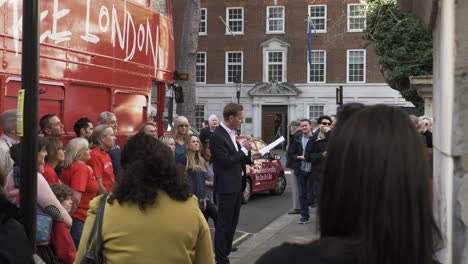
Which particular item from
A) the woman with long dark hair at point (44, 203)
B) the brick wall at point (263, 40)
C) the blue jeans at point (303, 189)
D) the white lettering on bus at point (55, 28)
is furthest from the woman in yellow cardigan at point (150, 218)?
the brick wall at point (263, 40)

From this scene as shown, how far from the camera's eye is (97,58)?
31.2 feet

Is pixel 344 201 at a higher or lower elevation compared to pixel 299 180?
higher

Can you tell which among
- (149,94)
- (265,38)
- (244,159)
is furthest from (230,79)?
(244,159)

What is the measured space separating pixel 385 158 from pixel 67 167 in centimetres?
487

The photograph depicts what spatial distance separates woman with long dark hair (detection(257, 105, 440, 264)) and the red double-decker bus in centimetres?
670

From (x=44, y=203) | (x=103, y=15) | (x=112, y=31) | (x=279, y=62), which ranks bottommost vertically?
(x=44, y=203)

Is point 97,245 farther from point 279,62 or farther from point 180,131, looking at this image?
point 279,62

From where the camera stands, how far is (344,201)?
1514mm

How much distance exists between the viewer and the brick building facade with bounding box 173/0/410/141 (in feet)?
132

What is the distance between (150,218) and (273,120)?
38486mm

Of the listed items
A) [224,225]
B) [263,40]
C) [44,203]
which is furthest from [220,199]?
[263,40]

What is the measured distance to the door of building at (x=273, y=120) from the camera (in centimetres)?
4109

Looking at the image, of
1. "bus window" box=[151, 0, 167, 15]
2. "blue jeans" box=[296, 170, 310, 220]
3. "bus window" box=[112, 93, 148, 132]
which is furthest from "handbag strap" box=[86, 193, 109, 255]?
"bus window" box=[151, 0, 167, 15]

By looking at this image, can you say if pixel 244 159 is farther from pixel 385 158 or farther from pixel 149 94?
pixel 385 158
